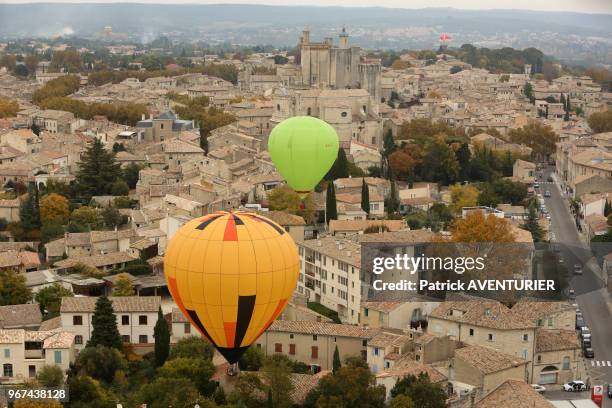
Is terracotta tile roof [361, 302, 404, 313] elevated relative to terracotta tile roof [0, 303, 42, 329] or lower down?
elevated

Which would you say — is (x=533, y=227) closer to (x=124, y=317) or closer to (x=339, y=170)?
(x=339, y=170)

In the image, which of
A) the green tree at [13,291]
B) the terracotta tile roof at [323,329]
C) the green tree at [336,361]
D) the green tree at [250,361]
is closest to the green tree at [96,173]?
the green tree at [13,291]

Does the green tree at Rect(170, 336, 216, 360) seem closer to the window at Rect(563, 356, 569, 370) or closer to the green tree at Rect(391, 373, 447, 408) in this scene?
the green tree at Rect(391, 373, 447, 408)

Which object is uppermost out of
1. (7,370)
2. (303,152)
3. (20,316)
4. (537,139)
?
(303,152)

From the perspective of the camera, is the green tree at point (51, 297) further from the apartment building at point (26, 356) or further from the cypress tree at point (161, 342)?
the cypress tree at point (161, 342)

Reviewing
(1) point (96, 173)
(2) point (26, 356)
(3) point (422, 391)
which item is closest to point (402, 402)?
(3) point (422, 391)

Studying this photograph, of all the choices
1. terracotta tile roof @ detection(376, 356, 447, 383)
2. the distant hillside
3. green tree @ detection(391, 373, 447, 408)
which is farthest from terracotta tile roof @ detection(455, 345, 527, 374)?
the distant hillside
